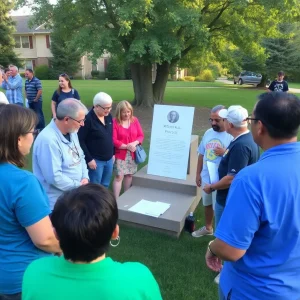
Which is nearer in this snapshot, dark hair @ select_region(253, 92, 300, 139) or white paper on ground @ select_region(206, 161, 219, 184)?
dark hair @ select_region(253, 92, 300, 139)

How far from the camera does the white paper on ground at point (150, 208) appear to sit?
14.7ft

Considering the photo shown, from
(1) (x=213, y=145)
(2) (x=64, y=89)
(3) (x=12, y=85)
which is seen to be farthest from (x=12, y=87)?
(1) (x=213, y=145)

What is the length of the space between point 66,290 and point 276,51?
116 ft

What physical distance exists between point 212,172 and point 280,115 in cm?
207

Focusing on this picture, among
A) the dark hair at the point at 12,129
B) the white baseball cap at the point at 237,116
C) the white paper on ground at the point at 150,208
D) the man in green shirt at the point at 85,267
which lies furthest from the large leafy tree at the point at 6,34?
the man in green shirt at the point at 85,267

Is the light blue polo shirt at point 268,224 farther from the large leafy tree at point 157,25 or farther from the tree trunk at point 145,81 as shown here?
the tree trunk at point 145,81

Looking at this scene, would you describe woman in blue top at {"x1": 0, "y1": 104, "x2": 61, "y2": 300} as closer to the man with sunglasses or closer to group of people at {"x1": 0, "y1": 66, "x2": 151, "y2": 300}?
group of people at {"x1": 0, "y1": 66, "x2": 151, "y2": 300}

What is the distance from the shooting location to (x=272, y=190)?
60.8 inches

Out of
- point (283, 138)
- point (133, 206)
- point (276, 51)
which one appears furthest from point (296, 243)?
point (276, 51)

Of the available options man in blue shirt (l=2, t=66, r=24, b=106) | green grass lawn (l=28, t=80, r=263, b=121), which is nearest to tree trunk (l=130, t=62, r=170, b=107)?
green grass lawn (l=28, t=80, r=263, b=121)

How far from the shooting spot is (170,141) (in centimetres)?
528

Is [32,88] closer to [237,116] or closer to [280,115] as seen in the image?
[237,116]

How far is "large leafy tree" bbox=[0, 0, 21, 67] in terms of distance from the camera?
3622 centimetres

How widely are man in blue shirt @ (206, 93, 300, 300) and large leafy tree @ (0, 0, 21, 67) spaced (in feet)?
132
